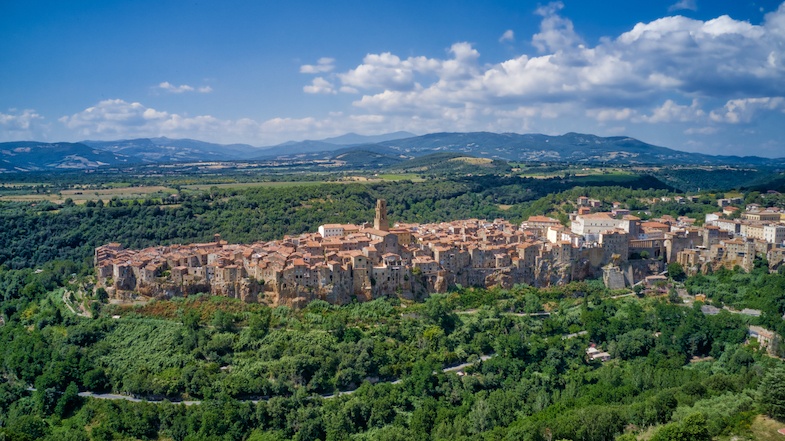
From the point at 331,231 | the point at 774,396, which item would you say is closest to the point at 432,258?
the point at 331,231

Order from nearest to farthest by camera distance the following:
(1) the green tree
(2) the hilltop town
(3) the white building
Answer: (1) the green tree < (2) the hilltop town < (3) the white building

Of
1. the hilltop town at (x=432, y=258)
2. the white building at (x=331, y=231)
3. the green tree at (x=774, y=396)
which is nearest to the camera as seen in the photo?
the green tree at (x=774, y=396)

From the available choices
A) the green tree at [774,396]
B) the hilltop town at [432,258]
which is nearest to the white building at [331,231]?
the hilltop town at [432,258]

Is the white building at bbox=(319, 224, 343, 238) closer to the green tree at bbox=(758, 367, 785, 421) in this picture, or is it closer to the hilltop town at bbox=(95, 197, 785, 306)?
the hilltop town at bbox=(95, 197, 785, 306)

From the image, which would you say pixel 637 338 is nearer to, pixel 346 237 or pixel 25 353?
pixel 346 237

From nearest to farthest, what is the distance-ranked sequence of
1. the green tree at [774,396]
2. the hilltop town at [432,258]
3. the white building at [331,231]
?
the green tree at [774,396]
the hilltop town at [432,258]
the white building at [331,231]

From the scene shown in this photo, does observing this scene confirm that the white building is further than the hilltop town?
Yes

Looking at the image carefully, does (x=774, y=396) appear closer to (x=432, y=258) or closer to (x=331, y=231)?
(x=432, y=258)

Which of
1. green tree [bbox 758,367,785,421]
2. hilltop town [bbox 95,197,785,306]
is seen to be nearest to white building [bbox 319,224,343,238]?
hilltop town [bbox 95,197,785,306]

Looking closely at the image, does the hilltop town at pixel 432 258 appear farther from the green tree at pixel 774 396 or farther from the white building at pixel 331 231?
the green tree at pixel 774 396

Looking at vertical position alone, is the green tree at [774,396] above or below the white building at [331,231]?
below
